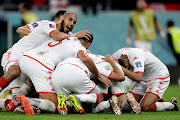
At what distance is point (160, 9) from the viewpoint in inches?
661

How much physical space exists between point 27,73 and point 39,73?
20 centimetres

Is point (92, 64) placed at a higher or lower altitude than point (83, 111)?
higher

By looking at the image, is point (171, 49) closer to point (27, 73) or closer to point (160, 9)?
point (160, 9)

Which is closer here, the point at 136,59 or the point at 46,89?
the point at 46,89

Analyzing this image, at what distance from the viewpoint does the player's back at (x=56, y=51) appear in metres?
6.15

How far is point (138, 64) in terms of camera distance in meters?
6.50

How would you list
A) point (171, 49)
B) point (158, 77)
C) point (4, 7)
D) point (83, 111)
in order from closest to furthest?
point (83, 111), point (158, 77), point (171, 49), point (4, 7)

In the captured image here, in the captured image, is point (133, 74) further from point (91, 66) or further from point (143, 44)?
point (143, 44)

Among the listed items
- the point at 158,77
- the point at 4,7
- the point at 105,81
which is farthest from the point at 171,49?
the point at 105,81

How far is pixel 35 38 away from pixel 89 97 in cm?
142

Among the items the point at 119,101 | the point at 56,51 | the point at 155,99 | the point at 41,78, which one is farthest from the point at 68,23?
the point at 155,99

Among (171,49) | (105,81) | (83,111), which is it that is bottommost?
(171,49)

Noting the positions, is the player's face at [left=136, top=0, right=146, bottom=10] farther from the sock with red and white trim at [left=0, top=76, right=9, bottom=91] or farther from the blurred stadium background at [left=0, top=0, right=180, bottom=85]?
the sock with red and white trim at [left=0, top=76, right=9, bottom=91]

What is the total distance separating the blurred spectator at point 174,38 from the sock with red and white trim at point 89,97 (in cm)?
897
